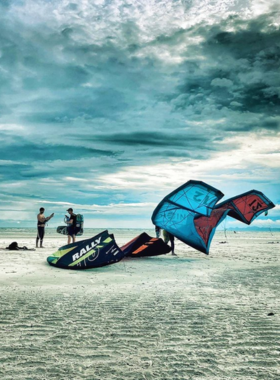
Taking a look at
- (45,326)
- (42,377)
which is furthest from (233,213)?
(42,377)

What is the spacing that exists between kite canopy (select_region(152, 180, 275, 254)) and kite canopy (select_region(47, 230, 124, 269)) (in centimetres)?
314

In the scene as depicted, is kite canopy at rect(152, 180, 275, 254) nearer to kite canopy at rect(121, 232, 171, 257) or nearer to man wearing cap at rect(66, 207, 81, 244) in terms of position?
kite canopy at rect(121, 232, 171, 257)

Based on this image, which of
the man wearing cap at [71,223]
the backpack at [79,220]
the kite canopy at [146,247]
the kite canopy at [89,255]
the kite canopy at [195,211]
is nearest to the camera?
the kite canopy at [89,255]

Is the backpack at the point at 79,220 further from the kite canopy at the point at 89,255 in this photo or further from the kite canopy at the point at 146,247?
the kite canopy at the point at 89,255

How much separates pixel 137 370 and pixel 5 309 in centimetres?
281

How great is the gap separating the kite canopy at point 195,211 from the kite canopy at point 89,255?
314cm

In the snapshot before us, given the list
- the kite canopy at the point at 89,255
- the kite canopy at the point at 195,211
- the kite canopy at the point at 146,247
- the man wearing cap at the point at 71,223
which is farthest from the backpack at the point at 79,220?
the kite canopy at the point at 89,255

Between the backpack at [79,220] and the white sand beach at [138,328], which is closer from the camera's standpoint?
the white sand beach at [138,328]

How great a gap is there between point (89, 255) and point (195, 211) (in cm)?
471

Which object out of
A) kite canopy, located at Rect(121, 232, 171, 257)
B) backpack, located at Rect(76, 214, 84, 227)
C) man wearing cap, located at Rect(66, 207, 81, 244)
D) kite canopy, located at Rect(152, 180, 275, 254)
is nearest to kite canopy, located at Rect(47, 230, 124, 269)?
kite canopy, located at Rect(121, 232, 171, 257)

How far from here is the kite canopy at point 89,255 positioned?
9.03 metres

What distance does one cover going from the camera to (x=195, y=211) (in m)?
12.1

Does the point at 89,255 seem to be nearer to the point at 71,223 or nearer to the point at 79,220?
the point at 71,223

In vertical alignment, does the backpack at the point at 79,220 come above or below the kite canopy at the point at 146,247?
above
